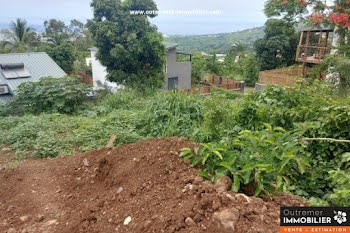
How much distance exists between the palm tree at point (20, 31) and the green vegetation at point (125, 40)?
15.1m

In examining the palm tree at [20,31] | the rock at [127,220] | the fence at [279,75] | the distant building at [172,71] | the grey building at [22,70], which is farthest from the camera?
the palm tree at [20,31]

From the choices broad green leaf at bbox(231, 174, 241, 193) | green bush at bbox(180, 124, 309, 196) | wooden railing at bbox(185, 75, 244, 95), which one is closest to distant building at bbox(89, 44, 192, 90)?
wooden railing at bbox(185, 75, 244, 95)

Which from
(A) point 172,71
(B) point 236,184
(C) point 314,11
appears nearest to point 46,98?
(B) point 236,184

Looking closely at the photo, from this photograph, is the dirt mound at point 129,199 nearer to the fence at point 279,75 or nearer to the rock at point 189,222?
the rock at point 189,222

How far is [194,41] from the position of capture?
49469mm

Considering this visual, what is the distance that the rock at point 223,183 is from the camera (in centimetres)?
169

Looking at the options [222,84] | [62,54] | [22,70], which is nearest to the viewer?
[22,70]

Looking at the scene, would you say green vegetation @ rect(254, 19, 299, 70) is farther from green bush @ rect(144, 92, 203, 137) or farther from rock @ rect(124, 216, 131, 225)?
rock @ rect(124, 216, 131, 225)

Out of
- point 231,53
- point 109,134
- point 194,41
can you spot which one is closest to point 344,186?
point 109,134

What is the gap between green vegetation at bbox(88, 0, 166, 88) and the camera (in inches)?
429

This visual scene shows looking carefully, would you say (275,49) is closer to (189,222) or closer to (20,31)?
(189,222)

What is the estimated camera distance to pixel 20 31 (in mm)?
22578

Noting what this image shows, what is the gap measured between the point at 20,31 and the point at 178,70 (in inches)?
590

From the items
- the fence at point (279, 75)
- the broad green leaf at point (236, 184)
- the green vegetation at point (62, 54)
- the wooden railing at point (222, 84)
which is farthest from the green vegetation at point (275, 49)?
the broad green leaf at point (236, 184)
